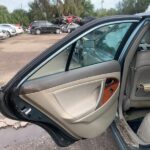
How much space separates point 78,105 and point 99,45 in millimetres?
799

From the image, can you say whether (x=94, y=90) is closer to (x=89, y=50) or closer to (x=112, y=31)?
(x=89, y=50)

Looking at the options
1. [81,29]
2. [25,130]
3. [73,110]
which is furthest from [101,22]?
[25,130]

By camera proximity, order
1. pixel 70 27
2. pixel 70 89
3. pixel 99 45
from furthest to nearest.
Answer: pixel 70 27 < pixel 99 45 < pixel 70 89

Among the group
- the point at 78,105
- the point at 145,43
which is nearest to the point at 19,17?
the point at 145,43

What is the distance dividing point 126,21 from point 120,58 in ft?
1.58

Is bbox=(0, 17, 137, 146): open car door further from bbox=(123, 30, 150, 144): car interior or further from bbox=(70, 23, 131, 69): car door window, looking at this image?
bbox=(123, 30, 150, 144): car interior

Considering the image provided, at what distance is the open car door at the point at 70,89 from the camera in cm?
248

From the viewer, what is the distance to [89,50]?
9.77 feet

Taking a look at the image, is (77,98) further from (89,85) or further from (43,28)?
(43,28)

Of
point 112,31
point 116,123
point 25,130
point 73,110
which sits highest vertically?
point 112,31

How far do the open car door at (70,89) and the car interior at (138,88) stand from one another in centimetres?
30

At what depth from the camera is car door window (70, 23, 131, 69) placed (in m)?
2.73

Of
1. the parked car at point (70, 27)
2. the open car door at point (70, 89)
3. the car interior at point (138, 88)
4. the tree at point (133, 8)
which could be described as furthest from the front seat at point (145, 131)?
the tree at point (133, 8)

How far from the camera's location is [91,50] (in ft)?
9.87
